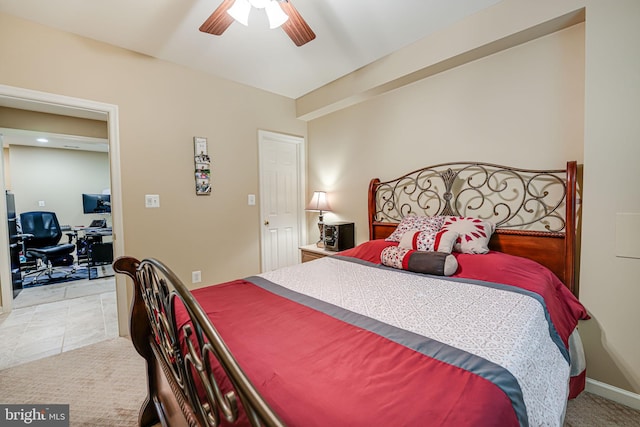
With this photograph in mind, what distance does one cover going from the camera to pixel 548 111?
2.01 meters

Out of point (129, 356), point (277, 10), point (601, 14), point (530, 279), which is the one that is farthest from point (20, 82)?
point (601, 14)

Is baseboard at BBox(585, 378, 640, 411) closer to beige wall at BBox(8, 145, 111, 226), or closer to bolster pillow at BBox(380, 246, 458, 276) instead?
bolster pillow at BBox(380, 246, 458, 276)

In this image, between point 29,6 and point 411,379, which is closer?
point 411,379

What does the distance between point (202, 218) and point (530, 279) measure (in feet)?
9.66

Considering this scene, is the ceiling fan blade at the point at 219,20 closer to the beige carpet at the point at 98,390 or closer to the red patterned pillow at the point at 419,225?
the red patterned pillow at the point at 419,225

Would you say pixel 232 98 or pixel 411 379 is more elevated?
pixel 232 98

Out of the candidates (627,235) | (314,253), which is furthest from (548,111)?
(314,253)

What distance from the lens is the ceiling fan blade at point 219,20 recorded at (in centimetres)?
162

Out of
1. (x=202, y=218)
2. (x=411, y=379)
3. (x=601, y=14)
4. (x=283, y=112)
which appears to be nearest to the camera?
(x=411, y=379)

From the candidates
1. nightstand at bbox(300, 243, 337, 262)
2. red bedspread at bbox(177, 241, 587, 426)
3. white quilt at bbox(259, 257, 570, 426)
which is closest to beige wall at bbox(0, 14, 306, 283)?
nightstand at bbox(300, 243, 337, 262)

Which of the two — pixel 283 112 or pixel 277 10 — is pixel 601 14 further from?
pixel 283 112

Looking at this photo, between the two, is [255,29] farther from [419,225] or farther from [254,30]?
[419,225]

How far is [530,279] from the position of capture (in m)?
1.67

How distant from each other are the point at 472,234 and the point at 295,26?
6.29ft
